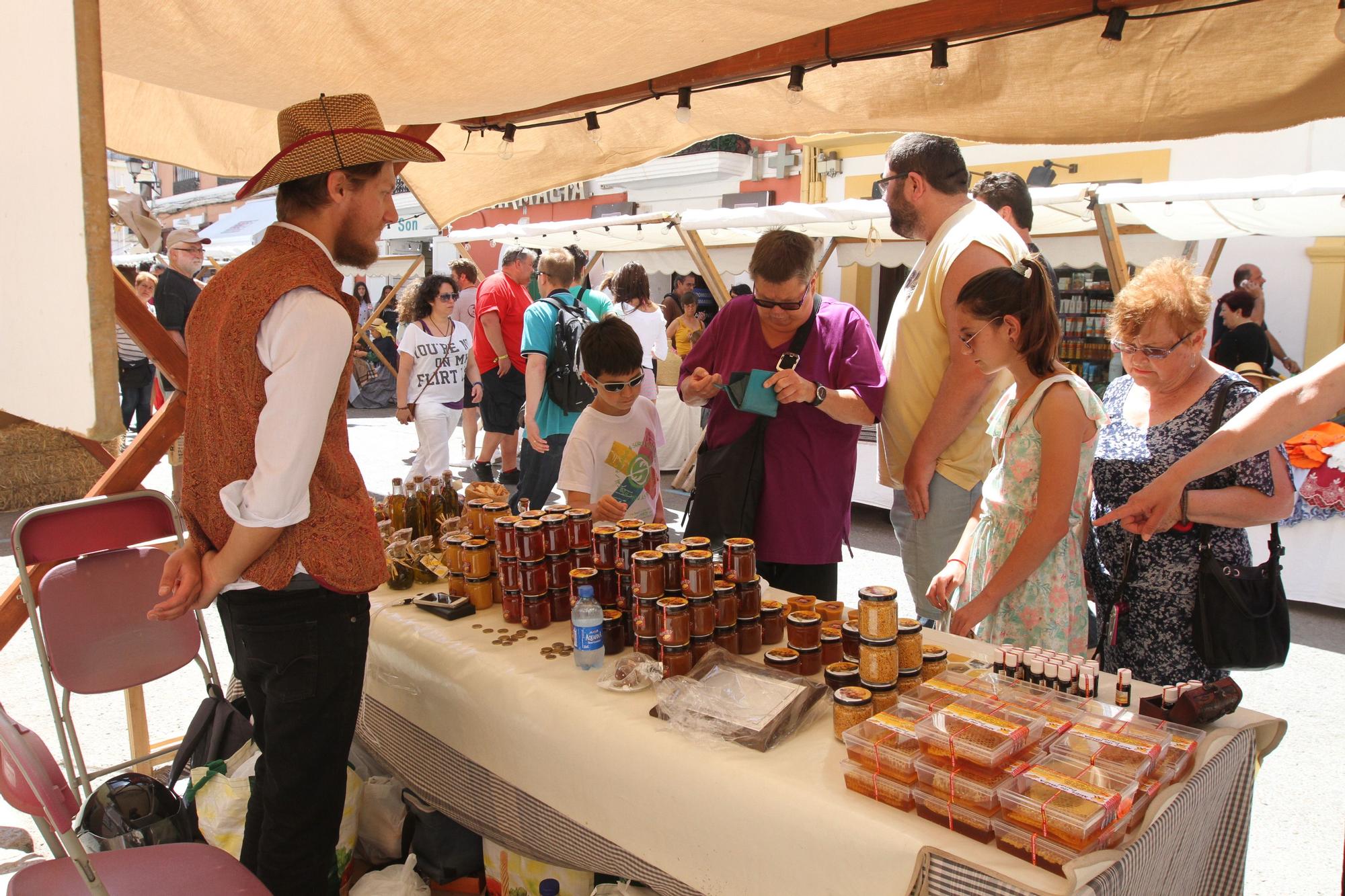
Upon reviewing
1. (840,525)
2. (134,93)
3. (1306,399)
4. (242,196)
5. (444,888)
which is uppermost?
(134,93)

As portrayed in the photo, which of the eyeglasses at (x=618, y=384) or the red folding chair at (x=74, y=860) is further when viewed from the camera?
the eyeglasses at (x=618, y=384)

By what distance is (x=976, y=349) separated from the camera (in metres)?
2.20

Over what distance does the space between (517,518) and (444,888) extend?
1.04 metres

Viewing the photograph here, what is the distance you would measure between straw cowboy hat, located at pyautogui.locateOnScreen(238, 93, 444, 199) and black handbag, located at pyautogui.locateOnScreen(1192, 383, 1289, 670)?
84.0 inches

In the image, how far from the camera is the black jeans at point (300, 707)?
1.83m

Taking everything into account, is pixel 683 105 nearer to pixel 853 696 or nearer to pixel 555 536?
pixel 555 536

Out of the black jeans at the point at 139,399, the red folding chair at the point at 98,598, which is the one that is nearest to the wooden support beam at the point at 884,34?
the red folding chair at the point at 98,598

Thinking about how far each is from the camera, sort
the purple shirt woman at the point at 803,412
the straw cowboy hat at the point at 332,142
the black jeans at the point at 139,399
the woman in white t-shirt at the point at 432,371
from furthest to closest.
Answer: the black jeans at the point at 139,399
the woman in white t-shirt at the point at 432,371
the purple shirt woman at the point at 803,412
the straw cowboy hat at the point at 332,142

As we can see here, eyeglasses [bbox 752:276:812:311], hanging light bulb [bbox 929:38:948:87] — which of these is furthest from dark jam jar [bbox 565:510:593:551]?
hanging light bulb [bbox 929:38:948:87]

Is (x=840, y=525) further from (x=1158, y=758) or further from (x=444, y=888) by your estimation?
(x=444, y=888)

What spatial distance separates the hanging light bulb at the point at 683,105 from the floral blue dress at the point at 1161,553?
1642 millimetres

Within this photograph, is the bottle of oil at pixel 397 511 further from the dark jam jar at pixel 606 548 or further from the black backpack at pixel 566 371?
the black backpack at pixel 566 371

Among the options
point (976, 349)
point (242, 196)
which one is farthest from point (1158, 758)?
point (242, 196)

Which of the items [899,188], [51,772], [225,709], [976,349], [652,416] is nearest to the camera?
[51,772]
